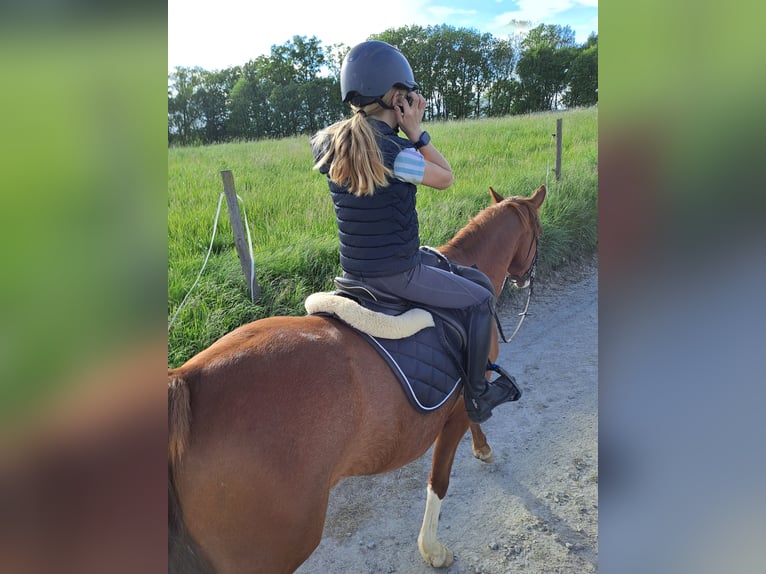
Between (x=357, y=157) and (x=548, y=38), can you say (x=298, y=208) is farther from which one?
(x=548, y=38)

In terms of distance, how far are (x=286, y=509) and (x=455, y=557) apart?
156cm

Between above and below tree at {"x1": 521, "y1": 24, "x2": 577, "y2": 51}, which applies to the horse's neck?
below

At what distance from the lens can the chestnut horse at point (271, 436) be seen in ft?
6.11

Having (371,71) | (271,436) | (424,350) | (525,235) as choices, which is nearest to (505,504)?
(424,350)

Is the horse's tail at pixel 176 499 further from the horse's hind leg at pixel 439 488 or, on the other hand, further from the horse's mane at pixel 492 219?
the horse's mane at pixel 492 219

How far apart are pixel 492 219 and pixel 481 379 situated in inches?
48.0

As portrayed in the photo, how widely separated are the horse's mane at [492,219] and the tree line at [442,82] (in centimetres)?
840

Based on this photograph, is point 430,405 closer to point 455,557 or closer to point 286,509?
point 286,509

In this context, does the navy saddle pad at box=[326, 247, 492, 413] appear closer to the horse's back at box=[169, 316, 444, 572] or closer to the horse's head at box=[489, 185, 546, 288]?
the horse's back at box=[169, 316, 444, 572]

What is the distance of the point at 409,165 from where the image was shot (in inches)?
88.8

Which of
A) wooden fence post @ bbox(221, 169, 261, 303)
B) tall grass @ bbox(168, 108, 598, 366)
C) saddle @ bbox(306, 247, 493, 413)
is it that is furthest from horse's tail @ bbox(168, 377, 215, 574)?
wooden fence post @ bbox(221, 169, 261, 303)

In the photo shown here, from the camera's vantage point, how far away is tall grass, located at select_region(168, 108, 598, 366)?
201 inches

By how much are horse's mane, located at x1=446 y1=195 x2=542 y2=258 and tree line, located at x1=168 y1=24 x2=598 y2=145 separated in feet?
27.6

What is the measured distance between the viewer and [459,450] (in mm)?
4012
